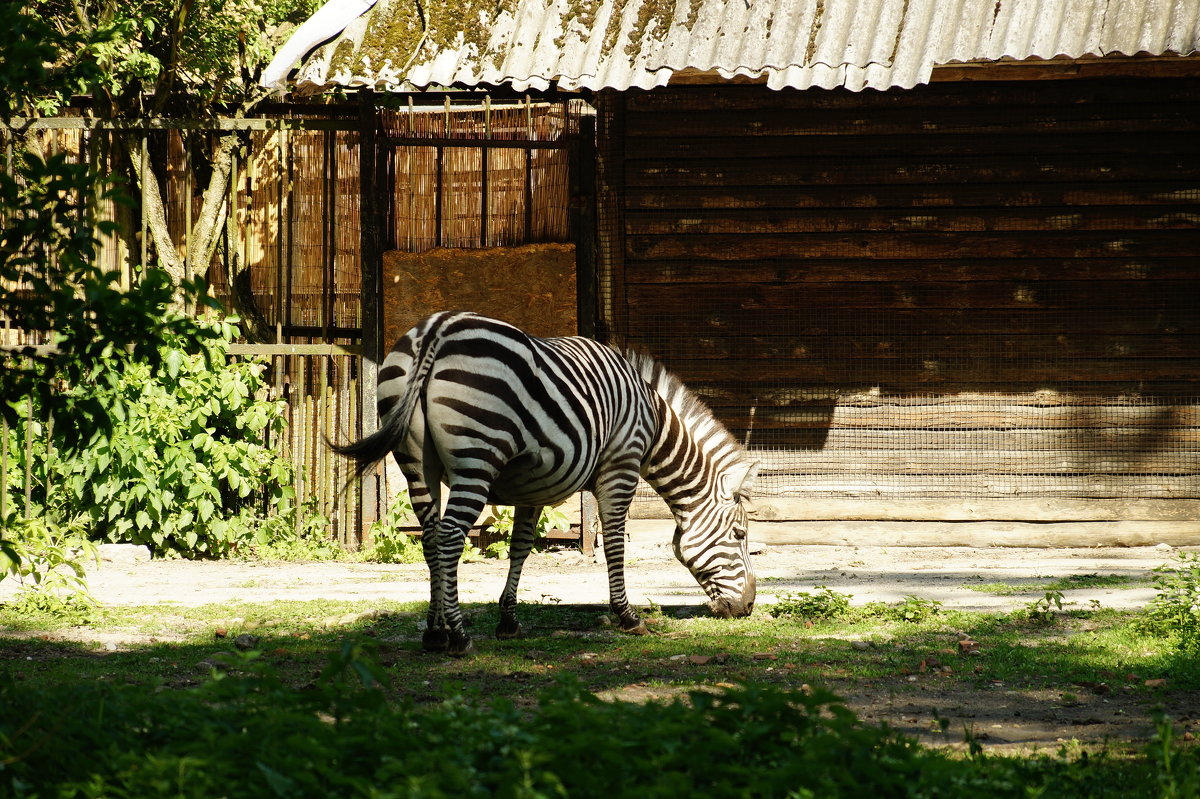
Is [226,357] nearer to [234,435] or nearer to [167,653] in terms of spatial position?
[234,435]

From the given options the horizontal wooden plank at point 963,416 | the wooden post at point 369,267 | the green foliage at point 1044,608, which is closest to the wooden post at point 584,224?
the horizontal wooden plank at point 963,416

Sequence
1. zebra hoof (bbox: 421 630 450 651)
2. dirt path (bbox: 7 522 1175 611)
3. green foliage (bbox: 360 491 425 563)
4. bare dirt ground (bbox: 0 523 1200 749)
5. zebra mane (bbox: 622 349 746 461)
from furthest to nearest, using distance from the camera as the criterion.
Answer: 1. green foliage (bbox: 360 491 425 563)
2. dirt path (bbox: 7 522 1175 611)
3. zebra mane (bbox: 622 349 746 461)
4. zebra hoof (bbox: 421 630 450 651)
5. bare dirt ground (bbox: 0 523 1200 749)

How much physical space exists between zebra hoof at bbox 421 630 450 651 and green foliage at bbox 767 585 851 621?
2.06 meters

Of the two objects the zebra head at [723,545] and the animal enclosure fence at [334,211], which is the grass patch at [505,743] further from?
the animal enclosure fence at [334,211]

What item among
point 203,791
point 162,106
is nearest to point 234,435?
point 162,106

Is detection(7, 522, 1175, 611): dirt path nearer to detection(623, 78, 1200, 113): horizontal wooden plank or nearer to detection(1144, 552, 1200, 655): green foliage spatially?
detection(1144, 552, 1200, 655): green foliage

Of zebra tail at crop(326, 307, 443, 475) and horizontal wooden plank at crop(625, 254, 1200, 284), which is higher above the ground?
horizontal wooden plank at crop(625, 254, 1200, 284)

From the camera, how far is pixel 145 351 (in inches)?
142

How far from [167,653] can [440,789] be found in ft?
12.0

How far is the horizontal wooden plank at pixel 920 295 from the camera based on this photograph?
384 inches

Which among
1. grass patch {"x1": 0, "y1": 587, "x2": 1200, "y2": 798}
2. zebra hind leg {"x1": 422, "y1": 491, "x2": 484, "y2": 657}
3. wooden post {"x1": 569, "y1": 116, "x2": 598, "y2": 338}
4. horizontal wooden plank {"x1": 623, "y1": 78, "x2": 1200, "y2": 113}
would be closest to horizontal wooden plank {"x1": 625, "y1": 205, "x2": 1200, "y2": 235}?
wooden post {"x1": 569, "y1": 116, "x2": 598, "y2": 338}

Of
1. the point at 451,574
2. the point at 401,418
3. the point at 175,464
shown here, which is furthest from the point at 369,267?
the point at 451,574

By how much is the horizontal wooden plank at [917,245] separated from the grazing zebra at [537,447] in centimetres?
253

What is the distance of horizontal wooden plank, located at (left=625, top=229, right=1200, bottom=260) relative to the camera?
9.69 meters
